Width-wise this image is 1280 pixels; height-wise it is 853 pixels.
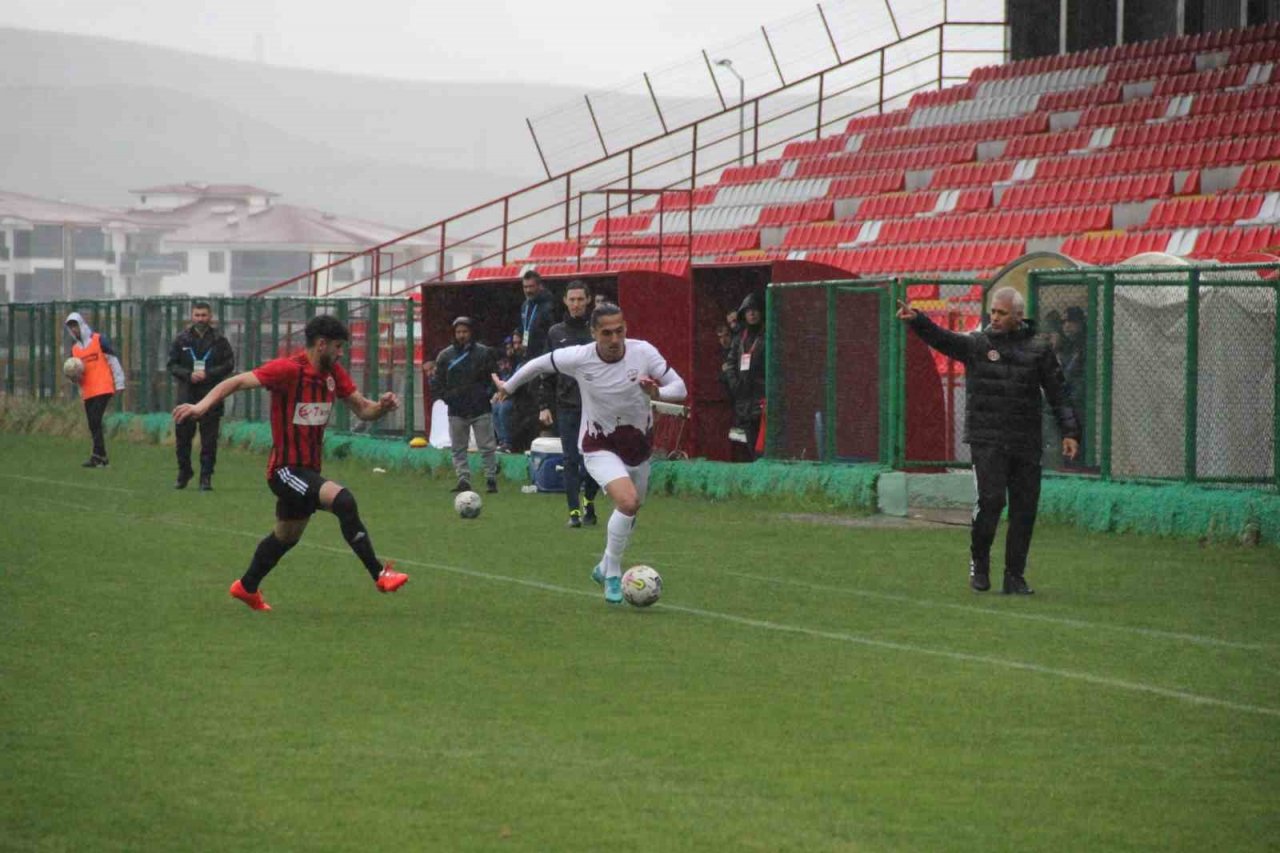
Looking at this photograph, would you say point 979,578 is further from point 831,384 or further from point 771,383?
point 771,383

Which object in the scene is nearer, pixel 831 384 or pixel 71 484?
pixel 831 384

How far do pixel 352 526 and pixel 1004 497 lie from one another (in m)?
4.46

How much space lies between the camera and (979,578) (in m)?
13.9

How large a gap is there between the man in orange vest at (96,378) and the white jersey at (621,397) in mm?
14743

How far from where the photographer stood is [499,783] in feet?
25.4

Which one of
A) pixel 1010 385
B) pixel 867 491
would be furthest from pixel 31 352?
pixel 1010 385

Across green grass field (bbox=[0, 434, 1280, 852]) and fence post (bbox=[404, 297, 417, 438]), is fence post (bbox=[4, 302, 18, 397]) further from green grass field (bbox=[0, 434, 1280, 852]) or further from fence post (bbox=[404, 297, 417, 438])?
green grass field (bbox=[0, 434, 1280, 852])

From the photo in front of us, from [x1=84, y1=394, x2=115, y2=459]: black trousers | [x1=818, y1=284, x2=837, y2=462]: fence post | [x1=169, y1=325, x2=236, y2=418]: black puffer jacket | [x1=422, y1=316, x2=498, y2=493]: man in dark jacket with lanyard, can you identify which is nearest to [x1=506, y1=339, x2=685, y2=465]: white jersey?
[x1=818, y1=284, x2=837, y2=462]: fence post

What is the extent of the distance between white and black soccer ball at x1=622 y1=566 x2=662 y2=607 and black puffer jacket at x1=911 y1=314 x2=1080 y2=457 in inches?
103

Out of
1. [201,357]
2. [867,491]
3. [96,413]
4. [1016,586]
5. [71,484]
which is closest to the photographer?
[1016,586]

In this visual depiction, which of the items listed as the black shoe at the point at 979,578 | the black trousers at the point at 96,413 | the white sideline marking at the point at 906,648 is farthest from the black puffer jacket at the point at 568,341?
the black trousers at the point at 96,413

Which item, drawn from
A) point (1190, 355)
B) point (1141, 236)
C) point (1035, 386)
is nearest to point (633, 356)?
point (1035, 386)

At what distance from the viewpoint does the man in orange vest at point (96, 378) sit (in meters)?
26.5

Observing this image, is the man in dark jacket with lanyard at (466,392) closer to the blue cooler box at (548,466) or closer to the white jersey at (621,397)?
the blue cooler box at (548,466)
